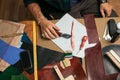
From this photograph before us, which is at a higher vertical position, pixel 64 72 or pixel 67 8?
pixel 67 8

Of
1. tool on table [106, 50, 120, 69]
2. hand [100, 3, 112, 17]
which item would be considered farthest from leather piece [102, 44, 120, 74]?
hand [100, 3, 112, 17]

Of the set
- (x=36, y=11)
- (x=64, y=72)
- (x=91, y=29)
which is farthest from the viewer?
(x=36, y=11)

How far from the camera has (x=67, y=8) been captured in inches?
53.3

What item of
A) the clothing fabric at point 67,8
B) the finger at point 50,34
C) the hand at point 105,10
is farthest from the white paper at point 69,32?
the hand at point 105,10

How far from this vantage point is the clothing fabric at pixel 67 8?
4.44 feet

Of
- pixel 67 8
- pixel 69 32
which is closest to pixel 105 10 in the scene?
pixel 67 8

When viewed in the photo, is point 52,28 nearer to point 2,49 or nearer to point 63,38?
point 63,38

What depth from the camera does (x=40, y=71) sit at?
1.07 meters

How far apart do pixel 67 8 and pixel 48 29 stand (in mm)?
238

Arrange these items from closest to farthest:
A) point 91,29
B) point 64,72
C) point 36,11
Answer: point 64,72
point 91,29
point 36,11

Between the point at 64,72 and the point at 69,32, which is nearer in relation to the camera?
the point at 64,72

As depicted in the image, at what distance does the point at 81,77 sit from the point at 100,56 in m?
0.13

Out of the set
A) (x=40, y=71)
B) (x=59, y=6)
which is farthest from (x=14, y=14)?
(x=40, y=71)

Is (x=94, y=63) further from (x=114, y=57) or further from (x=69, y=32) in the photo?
(x=69, y=32)
